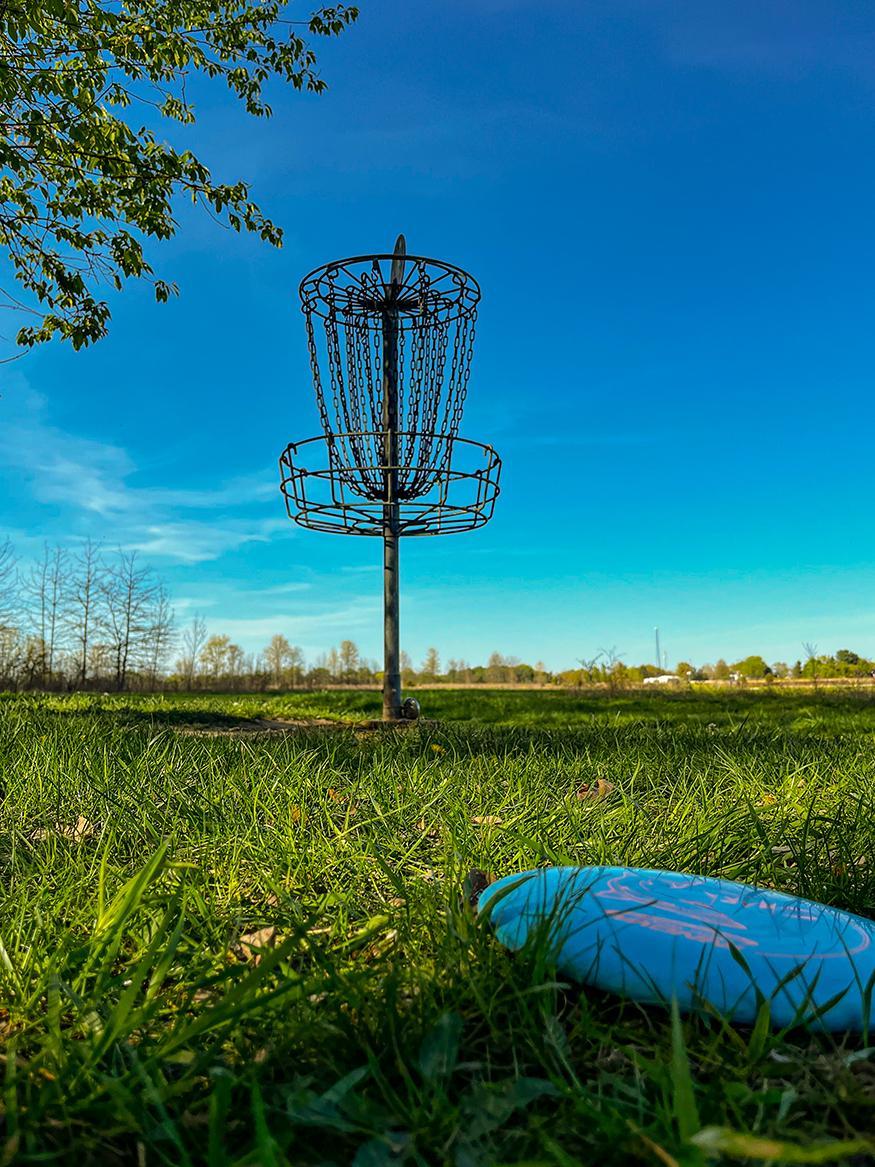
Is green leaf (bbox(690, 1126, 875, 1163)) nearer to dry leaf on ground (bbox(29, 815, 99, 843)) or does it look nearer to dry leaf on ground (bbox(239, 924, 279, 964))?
dry leaf on ground (bbox(239, 924, 279, 964))

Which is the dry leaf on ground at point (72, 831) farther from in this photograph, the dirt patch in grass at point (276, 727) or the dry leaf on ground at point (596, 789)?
the dirt patch in grass at point (276, 727)

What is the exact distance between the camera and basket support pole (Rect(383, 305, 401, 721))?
19.6 ft

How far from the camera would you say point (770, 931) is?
1.56 metres

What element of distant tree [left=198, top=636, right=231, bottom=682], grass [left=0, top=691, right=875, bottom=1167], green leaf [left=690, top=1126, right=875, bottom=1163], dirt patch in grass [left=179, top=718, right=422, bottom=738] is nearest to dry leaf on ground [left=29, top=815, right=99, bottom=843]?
grass [left=0, top=691, right=875, bottom=1167]

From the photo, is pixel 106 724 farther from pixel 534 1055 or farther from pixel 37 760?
pixel 534 1055

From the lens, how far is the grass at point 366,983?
1039 mm

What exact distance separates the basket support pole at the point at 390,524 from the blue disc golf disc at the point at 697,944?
14.2 ft

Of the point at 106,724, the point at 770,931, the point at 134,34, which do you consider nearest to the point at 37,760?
the point at 106,724

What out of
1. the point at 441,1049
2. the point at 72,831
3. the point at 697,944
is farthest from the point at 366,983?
the point at 72,831

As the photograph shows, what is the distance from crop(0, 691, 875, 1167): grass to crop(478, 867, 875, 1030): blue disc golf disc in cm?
5

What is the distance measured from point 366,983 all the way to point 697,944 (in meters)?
0.57

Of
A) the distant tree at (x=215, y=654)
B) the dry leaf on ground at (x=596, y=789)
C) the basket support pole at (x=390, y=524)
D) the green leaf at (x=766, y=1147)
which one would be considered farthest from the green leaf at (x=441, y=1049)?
the distant tree at (x=215, y=654)

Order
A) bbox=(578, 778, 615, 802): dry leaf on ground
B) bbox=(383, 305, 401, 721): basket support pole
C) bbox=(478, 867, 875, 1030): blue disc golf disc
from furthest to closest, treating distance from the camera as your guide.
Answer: bbox=(383, 305, 401, 721): basket support pole < bbox=(578, 778, 615, 802): dry leaf on ground < bbox=(478, 867, 875, 1030): blue disc golf disc

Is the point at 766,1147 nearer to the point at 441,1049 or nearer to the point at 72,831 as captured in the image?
the point at 441,1049
